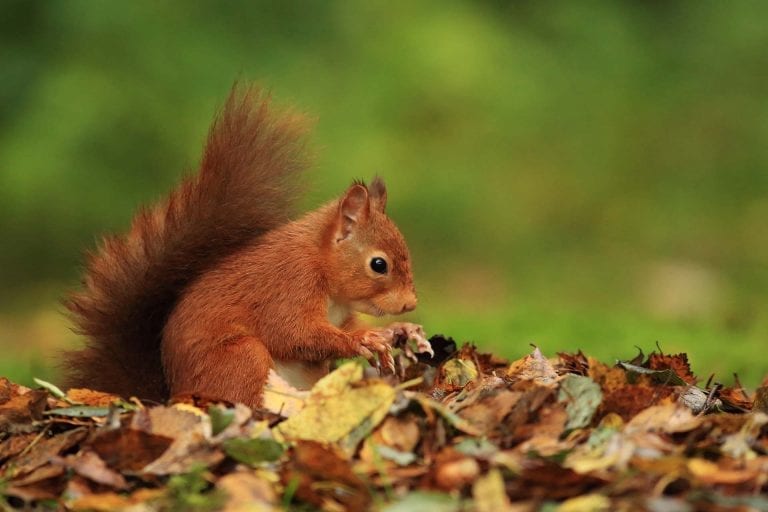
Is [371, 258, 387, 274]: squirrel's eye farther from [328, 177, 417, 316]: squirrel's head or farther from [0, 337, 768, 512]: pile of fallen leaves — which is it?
[0, 337, 768, 512]: pile of fallen leaves

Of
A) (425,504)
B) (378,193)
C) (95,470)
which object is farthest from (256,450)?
(378,193)

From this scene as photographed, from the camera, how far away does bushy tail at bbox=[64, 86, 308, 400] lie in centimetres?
312

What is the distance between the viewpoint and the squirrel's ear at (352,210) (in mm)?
3156

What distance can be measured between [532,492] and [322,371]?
1.07 metres

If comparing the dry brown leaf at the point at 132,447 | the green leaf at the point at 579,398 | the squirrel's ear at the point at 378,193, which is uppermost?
the squirrel's ear at the point at 378,193

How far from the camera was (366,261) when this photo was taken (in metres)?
3.13

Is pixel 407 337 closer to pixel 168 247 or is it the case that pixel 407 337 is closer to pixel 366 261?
pixel 366 261

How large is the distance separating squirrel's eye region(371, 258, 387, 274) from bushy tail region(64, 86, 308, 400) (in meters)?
0.34

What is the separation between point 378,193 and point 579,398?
37.5 inches

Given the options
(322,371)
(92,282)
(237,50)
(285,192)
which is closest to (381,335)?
(322,371)

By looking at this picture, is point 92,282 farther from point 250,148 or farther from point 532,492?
point 532,492

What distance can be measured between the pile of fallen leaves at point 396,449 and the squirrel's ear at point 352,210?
1.61 feet

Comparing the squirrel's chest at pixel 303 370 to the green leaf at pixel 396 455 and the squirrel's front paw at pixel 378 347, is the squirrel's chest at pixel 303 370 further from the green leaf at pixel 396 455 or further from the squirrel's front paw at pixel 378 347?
the green leaf at pixel 396 455

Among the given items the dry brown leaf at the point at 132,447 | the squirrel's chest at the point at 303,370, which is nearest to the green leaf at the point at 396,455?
the dry brown leaf at the point at 132,447
